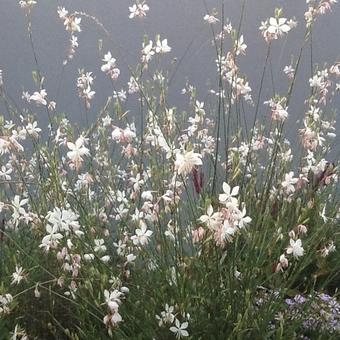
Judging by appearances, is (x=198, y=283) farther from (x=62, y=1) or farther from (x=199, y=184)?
(x=62, y=1)

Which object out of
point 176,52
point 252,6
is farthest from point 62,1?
point 252,6

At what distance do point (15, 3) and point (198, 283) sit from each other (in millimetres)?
3228

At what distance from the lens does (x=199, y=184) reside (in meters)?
2.57

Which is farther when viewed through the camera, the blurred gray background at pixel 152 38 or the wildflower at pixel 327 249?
the blurred gray background at pixel 152 38

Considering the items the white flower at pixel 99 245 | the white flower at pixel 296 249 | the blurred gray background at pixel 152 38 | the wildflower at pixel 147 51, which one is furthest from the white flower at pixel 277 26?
the blurred gray background at pixel 152 38

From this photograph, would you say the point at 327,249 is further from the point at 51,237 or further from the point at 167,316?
the point at 51,237

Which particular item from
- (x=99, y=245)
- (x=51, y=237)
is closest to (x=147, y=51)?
(x=99, y=245)

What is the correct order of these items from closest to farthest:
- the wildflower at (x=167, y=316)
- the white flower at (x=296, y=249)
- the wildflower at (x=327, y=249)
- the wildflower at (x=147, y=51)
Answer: the white flower at (x=296, y=249) → the wildflower at (x=167, y=316) → the wildflower at (x=327, y=249) → the wildflower at (x=147, y=51)

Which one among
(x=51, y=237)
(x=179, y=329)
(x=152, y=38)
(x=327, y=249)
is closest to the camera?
(x=51, y=237)

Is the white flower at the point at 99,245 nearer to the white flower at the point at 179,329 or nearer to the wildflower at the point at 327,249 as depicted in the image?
the white flower at the point at 179,329

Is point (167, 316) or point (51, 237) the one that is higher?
point (51, 237)

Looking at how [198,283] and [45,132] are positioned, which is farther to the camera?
[45,132]

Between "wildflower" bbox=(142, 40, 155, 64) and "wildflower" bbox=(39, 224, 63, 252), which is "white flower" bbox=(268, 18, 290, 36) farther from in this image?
"wildflower" bbox=(39, 224, 63, 252)

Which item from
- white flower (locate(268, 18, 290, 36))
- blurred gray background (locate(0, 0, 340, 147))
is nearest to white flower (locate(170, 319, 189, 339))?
white flower (locate(268, 18, 290, 36))
